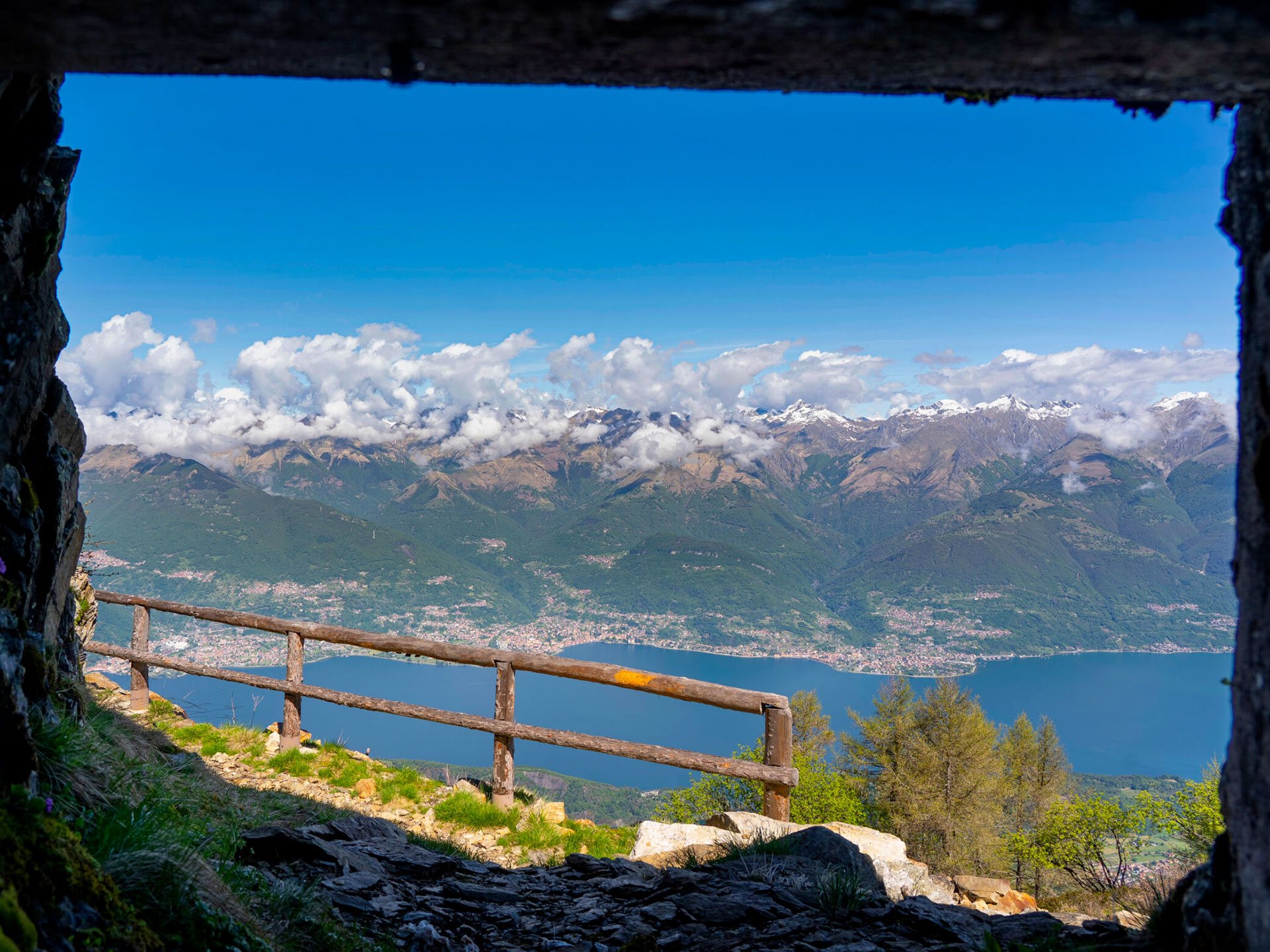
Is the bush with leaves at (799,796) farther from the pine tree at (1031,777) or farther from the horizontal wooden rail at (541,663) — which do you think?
the horizontal wooden rail at (541,663)

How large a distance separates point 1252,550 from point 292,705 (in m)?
9.87

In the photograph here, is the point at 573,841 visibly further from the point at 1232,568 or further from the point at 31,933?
the point at 1232,568

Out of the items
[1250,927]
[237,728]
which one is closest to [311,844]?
[1250,927]

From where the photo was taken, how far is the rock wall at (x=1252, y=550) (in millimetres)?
1854

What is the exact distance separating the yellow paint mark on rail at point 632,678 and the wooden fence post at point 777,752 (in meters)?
1.25

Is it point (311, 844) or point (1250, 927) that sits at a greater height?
point (1250, 927)

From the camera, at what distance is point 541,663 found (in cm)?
747

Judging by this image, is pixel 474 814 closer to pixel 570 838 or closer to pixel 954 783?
pixel 570 838

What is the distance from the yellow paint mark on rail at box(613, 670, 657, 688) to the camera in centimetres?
702

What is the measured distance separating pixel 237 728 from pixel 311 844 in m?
5.93

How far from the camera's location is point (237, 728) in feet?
30.2

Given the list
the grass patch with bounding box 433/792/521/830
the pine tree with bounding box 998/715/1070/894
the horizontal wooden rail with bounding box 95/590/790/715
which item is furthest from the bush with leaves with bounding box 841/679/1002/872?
the horizontal wooden rail with bounding box 95/590/790/715

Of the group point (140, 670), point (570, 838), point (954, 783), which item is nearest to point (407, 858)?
point (570, 838)

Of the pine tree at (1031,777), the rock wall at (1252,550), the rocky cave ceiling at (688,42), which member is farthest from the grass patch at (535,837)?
the pine tree at (1031,777)
